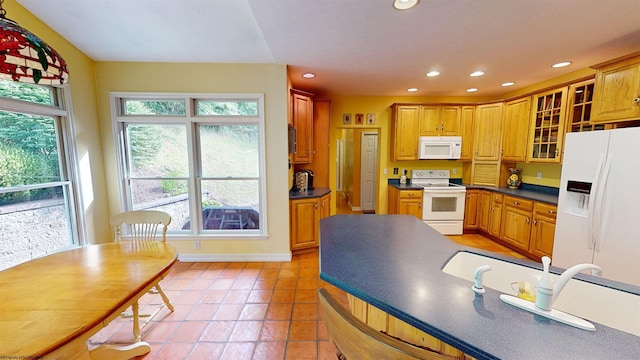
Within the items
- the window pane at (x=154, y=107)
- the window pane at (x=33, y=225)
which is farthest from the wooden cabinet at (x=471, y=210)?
the window pane at (x=33, y=225)

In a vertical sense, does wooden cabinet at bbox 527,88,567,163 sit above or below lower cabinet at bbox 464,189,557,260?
above

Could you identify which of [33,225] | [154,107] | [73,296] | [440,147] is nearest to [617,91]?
[440,147]

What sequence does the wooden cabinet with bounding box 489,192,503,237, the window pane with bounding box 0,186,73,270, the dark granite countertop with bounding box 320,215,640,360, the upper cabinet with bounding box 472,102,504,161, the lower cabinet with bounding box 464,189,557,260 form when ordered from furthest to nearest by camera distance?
the upper cabinet with bounding box 472,102,504,161 < the wooden cabinet with bounding box 489,192,503,237 < the lower cabinet with bounding box 464,189,557,260 < the window pane with bounding box 0,186,73,270 < the dark granite countertop with bounding box 320,215,640,360

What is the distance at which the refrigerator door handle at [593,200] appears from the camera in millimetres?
2047

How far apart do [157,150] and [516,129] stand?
5199 mm

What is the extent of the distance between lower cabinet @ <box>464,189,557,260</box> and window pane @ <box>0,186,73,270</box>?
5.45 metres

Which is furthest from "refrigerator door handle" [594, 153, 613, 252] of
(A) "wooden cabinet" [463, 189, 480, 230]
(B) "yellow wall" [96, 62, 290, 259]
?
(B) "yellow wall" [96, 62, 290, 259]

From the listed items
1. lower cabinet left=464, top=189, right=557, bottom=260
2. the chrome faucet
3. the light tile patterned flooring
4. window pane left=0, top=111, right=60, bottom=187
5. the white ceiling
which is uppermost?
the white ceiling

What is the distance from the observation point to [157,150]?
9.90ft

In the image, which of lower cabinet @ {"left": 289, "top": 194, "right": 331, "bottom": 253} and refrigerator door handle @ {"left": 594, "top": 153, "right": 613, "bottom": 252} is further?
lower cabinet @ {"left": 289, "top": 194, "right": 331, "bottom": 253}

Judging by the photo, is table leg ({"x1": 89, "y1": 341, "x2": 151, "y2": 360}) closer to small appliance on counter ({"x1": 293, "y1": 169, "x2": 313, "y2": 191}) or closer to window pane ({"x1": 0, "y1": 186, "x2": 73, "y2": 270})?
window pane ({"x1": 0, "y1": 186, "x2": 73, "y2": 270})

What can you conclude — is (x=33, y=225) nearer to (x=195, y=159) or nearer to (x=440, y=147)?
(x=195, y=159)

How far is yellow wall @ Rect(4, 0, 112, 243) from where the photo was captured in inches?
98.2

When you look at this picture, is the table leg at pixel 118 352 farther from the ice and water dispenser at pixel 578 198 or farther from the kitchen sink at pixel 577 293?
the ice and water dispenser at pixel 578 198
